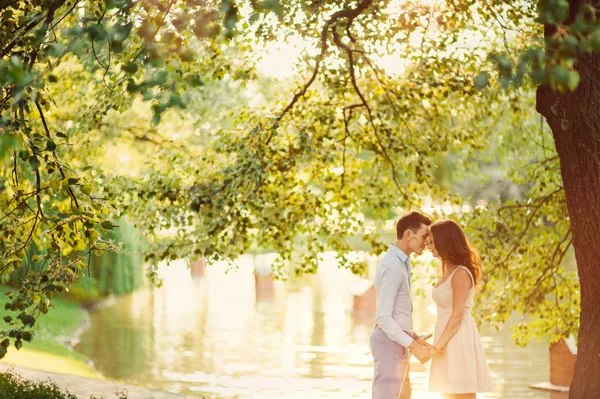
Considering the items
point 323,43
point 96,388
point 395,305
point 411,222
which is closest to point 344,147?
point 323,43

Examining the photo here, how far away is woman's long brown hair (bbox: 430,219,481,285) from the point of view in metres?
7.01

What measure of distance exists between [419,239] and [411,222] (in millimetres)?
135

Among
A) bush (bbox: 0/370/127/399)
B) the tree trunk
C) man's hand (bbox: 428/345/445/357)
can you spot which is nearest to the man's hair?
man's hand (bbox: 428/345/445/357)

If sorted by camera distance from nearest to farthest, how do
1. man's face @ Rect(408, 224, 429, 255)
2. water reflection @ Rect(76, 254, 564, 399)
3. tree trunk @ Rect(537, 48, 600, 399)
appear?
1. man's face @ Rect(408, 224, 429, 255)
2. tree trunk @ Rect(537, 48, 600, 399)
3. water reflection @ Rect(76, 254, 564, 399)

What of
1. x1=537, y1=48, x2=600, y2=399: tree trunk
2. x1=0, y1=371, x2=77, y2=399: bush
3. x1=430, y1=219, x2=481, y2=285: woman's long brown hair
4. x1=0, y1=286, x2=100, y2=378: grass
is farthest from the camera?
x1=0, y1=286, x2=100, y2=378: grass

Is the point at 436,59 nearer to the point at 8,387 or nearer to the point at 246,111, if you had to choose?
the point at 246,111

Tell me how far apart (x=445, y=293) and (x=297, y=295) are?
26118 millimetres

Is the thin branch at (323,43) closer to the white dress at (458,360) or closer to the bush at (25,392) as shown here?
the bush at (25,392)

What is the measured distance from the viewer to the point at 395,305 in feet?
23.5

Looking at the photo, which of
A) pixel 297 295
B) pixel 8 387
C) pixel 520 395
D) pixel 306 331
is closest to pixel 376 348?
pixel 8 387

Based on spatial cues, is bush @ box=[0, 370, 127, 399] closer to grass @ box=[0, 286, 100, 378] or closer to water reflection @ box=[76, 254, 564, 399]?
grass @ box=[0, 286, 100, 378]

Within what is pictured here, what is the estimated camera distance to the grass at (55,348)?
16.3 m

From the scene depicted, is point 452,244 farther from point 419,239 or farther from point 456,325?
point 456,325

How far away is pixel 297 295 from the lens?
33156 mm
